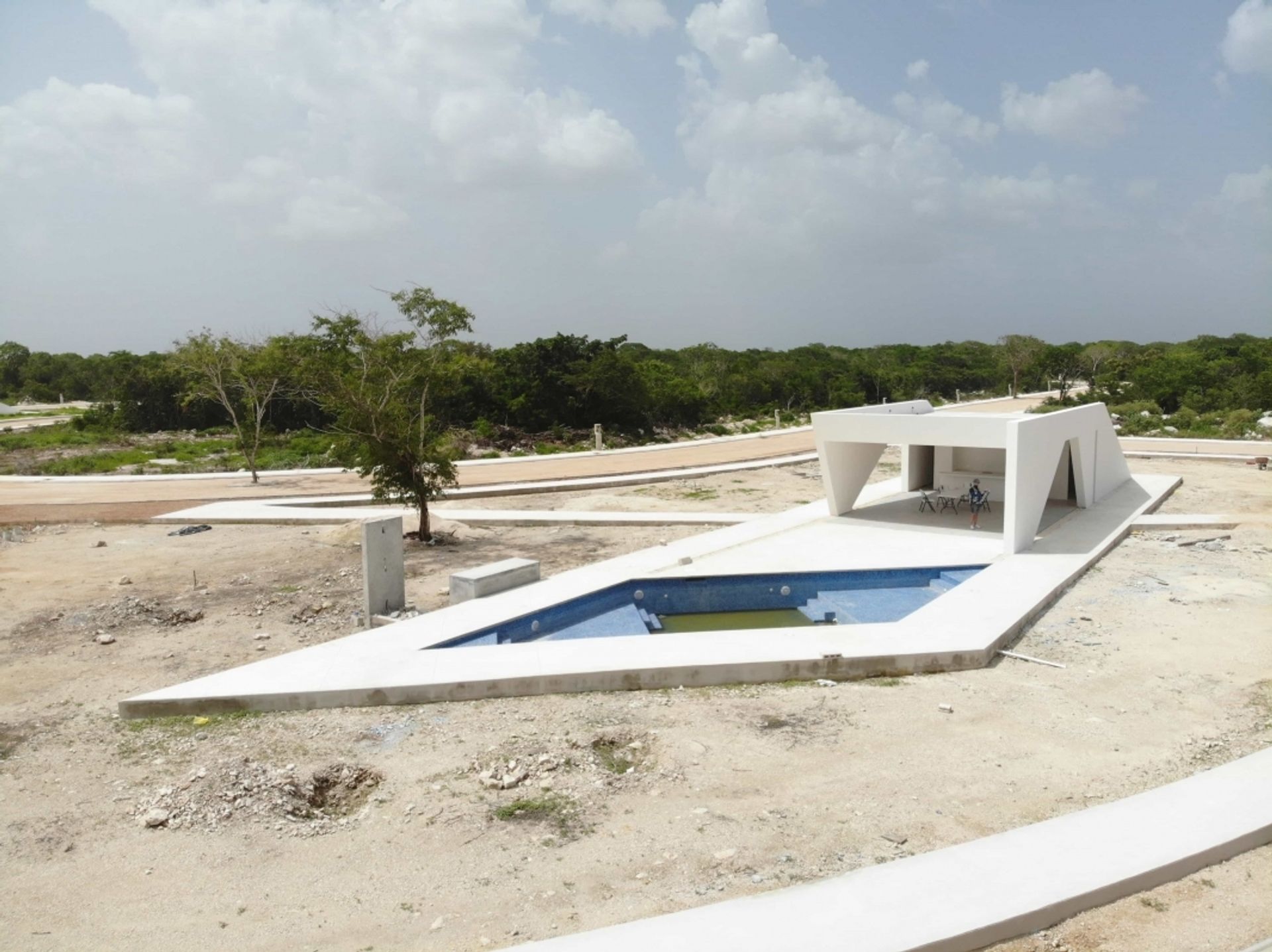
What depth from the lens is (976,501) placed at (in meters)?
16.1

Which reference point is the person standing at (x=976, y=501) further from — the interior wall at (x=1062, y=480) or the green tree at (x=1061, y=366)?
the green tree at (x=1061, y=366)

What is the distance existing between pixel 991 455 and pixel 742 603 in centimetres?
857

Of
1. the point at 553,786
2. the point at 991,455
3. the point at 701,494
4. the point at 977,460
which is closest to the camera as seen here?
the point at 553,786

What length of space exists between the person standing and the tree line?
9221 mm

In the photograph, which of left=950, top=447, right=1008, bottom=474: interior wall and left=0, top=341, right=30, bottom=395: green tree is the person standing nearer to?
left=950, top=447, right=1008, bottom=474: interior wall

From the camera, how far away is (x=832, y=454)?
632 inches

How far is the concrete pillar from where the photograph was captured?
35.8 feet

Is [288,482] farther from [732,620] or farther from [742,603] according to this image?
[732,620]

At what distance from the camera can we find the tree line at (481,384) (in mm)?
15422

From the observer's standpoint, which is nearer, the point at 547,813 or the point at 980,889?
the point at 980,889

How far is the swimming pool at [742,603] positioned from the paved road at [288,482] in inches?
473

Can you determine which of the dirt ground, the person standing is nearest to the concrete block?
the dirt ground

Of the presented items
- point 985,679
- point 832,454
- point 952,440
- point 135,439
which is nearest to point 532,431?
point 135,439

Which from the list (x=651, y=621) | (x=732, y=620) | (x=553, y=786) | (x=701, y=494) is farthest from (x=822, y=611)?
(x=701, y=494)
